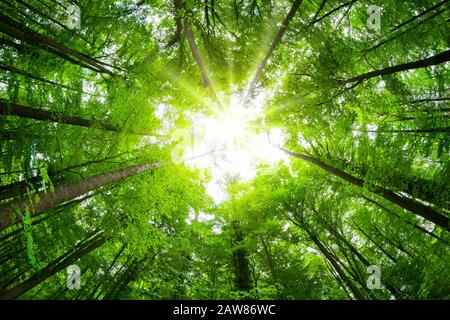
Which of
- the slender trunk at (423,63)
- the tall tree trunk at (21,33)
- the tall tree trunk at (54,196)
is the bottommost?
the tall tree trunk at (54,196)

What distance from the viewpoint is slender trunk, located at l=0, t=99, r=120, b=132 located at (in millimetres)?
2861

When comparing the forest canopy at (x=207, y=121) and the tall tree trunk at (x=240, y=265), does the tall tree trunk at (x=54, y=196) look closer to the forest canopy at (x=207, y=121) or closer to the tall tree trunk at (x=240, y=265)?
the forest canopy at (x=207, y=121)

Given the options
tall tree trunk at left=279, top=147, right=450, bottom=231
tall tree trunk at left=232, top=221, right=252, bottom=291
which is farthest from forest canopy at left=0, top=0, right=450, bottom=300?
tall tree trunk at left=232, top=221, right=252, bottom=291

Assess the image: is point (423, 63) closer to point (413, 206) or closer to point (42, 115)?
point (413, 206)

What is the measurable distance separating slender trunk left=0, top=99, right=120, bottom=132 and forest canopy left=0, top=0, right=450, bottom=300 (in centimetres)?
2

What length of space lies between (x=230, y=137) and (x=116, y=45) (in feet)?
11.3

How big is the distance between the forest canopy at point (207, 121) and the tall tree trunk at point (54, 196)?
0.02m

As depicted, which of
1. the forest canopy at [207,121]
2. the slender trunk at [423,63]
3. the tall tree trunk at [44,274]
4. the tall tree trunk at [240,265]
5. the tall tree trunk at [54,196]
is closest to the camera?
the tall tree trunk at [54,196]

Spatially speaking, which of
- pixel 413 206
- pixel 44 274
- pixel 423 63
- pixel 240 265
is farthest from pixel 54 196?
pixel 240 265

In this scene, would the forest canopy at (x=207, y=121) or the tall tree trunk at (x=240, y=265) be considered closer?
the forest canopy at (x=207, y=121)

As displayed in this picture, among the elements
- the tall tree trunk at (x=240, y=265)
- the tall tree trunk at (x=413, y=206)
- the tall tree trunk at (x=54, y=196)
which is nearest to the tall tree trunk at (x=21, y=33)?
the tall tree trunk at (x=54, y=196)

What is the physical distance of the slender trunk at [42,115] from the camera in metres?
2.86
